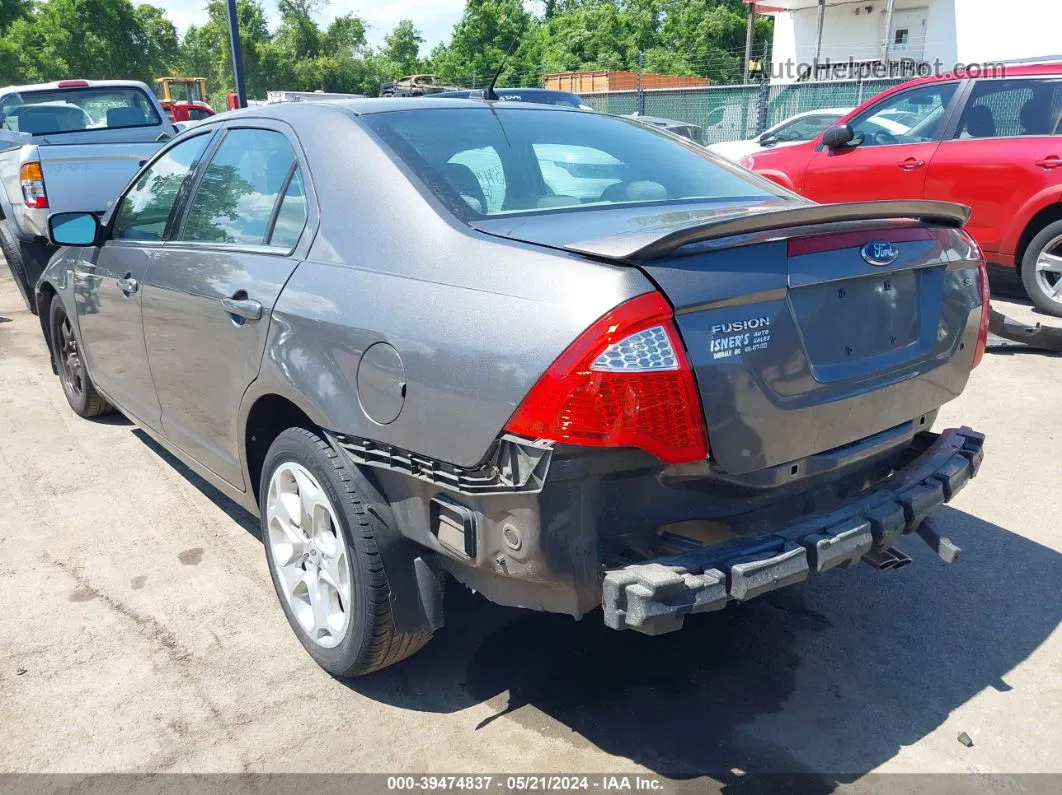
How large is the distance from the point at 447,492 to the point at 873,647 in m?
1.63

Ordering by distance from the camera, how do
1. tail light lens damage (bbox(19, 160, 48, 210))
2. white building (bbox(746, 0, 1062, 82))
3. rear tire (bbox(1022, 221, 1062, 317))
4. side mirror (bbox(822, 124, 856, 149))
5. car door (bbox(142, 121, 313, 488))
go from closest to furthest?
car door (bbox(142, 121, 313, 488)) < rear tire (bbox(1022, 221, 1062, 317)) < side mirror (bbox(822, 124, 856, 149)) < tail light lens damage (bbox(19, 160, 48, 210)) < white building (bbox(746, 0, 1062, 82))

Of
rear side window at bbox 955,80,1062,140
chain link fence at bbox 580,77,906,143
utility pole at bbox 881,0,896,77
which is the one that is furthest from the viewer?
utility pole at bbox 881,0,896,77

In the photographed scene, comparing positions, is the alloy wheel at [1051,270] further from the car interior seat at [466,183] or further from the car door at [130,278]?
the car door at [130,278]

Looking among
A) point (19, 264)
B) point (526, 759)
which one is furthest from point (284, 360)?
point (19, 264)

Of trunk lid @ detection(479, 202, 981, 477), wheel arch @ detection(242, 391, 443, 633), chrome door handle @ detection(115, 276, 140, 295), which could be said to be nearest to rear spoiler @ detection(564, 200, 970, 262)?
trunk lid @ detection(479, 202, 981, 477)

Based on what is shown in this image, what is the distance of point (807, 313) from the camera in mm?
2252

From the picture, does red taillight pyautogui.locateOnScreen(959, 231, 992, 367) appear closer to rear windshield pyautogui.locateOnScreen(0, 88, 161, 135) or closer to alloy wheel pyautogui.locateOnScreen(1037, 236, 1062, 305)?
alloy wheel pyautogui.locateOnScreen(1037, 236, 1062, 305)

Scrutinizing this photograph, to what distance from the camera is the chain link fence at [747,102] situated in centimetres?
1766

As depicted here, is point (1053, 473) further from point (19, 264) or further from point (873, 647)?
point (19, 264)

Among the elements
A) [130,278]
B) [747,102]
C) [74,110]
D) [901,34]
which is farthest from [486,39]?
[130,278]

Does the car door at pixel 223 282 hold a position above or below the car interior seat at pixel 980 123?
below

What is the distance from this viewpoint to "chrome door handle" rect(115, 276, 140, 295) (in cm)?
376

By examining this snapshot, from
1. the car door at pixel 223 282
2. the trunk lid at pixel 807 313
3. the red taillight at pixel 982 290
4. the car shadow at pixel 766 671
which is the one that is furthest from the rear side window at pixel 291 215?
the red taillight at pixel 982 290

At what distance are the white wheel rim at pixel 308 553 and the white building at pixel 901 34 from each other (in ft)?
87.5
